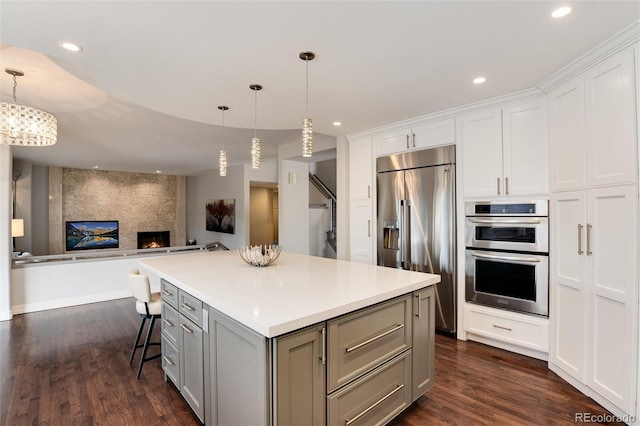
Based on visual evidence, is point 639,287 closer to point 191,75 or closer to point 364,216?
point 364,216

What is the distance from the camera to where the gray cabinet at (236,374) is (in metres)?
1.33

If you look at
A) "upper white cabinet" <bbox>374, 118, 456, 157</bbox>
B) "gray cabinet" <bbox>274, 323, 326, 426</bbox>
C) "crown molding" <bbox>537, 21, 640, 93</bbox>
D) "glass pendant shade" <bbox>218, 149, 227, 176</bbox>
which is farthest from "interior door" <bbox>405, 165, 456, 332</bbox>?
"gray cabinet" <bbox>274, 323, 326, 426</bbox>

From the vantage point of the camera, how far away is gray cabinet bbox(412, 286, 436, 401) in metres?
2.01

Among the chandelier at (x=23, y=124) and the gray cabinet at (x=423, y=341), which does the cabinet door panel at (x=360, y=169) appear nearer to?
the gray cabinet at (x=423, y=341)

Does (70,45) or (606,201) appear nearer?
(70,45)

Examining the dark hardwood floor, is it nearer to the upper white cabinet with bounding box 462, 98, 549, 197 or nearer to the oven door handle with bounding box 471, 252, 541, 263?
the oven door handle with bounding box 471, 252, 541, 263

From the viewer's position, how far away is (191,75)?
2287 millimetres

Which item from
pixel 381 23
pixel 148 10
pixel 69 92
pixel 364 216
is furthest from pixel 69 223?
pixel 381 23

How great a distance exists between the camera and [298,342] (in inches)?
53.7

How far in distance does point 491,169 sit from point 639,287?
1.43 meters

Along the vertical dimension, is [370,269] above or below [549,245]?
below

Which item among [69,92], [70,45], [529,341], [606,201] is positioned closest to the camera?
[70,45]

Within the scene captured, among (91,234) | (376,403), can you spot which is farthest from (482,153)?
(91,234)

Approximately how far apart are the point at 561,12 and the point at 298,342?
7.06ft
